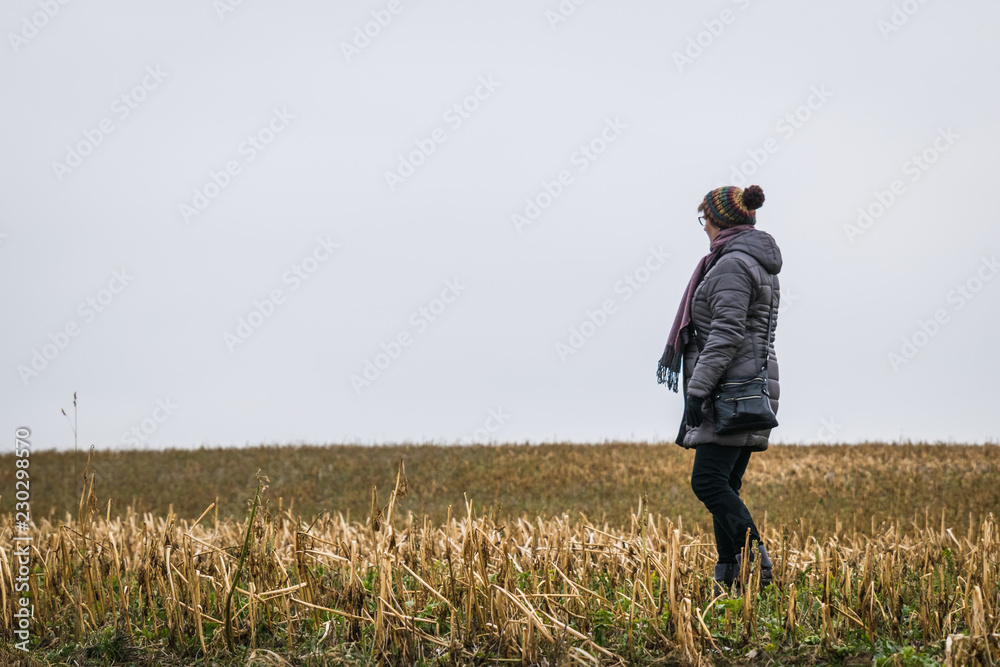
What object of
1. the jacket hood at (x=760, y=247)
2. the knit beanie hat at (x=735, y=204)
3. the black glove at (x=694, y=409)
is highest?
the knit beanie hat at (x=735, y=204)

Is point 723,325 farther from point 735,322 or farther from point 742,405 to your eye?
point 742,405

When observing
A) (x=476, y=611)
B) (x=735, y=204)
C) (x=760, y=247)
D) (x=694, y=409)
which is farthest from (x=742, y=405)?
(x=476, y=611)

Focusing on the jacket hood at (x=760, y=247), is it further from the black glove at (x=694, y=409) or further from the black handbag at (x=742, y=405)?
the black glove at (x=694, y=409)

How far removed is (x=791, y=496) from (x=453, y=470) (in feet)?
23.6

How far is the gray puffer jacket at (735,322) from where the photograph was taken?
4.73 metres

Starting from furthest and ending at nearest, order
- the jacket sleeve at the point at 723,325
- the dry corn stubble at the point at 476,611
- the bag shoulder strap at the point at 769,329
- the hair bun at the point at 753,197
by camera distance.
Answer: the hair bun at the point at 753,197, the bag shoulder strap at the point at 769,329, the jacket sleeve at the point at 723,325, the dry corn stubble at the point at 476,611

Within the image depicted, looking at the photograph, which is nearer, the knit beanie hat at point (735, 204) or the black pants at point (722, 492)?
the black pants at point (722, 492)

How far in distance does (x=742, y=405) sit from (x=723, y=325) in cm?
47

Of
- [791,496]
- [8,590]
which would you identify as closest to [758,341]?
[8,590]

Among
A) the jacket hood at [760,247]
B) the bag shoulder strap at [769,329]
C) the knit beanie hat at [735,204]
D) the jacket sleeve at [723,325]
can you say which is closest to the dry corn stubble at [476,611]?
the jacket sleeve at [723,325]

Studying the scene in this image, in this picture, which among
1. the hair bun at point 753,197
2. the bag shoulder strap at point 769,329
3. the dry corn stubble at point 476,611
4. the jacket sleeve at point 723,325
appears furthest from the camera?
the hair bun at point 753,197

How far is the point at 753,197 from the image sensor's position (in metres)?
5.17

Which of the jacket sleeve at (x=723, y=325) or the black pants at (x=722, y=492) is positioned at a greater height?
the jacket sleeve at (x=723, y=325)

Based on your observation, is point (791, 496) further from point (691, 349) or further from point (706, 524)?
point (691, 349)
